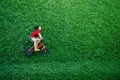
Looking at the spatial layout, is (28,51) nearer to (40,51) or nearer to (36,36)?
(40,51)

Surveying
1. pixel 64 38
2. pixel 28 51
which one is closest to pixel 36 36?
pixel 28 51

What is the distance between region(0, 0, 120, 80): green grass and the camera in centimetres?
914

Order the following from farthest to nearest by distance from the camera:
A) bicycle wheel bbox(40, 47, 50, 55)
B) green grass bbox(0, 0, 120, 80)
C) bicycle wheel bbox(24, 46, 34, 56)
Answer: bicycle wheel bbox(40, 47, 50, 55) < bicycle wheel bbox(24, 46, 34, 56) < green grass bbox(0, 0, 120, 80)

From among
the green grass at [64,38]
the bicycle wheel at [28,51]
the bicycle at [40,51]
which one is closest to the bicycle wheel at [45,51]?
the bicycle at [40,51]

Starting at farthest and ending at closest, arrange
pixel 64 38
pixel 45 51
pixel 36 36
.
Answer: pixel 64 38
pixel 45 51
pixel 36 36

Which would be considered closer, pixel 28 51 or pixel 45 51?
pixel 28 51

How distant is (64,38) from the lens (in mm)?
10141

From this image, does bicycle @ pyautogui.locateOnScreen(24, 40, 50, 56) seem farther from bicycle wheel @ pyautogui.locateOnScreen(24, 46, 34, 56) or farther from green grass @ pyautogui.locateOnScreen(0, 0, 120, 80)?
green grass @ pyautogui.locateOnScreen(0, 0, 120, 80)

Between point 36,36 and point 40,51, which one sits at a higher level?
point 36,36

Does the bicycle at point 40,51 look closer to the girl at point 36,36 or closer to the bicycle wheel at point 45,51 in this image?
the bicycle wheel at point 45,51

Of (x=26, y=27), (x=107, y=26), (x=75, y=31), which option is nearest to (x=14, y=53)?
(x=26, y=27)

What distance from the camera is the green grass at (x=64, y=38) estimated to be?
360 inches

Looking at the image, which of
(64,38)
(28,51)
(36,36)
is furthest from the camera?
(64,38)

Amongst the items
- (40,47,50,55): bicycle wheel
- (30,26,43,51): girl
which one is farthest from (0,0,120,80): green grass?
(30,26,43,51): girl
